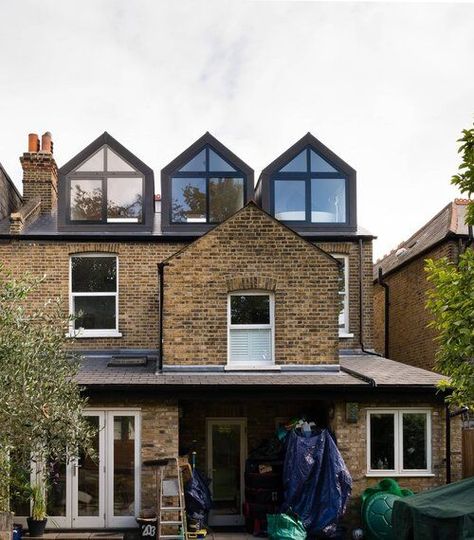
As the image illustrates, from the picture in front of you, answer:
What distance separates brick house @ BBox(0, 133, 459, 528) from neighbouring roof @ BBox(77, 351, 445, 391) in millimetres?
42

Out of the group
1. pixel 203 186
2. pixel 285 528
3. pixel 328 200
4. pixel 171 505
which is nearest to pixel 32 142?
pixel 203 186

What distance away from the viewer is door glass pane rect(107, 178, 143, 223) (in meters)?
18.7

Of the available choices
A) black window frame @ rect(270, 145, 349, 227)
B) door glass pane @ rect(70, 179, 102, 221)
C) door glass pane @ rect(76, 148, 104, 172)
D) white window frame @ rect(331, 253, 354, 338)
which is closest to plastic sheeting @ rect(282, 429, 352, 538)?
white window frame @ rect(331, 253, 354, 338)

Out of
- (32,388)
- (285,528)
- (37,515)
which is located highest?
(32,388)

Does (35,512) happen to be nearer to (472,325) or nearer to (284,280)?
(284,280)

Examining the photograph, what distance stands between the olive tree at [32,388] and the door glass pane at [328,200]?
369 inches

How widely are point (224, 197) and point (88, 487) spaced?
7810mm

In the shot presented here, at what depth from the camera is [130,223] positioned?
1877cm

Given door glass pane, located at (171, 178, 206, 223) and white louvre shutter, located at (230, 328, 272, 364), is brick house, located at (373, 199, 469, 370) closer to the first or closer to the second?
white louvre shutter, located at (230, 328, 272, 364)

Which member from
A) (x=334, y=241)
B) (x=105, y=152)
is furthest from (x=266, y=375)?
(x=105, y=152)

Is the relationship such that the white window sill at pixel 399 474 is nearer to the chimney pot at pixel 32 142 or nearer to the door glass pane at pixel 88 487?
the door glass pane at pixel 88 487

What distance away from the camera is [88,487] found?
48.9 ft

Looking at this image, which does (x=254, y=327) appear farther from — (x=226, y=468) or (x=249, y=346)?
(x=226, y=468)

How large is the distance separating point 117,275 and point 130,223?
1.38 meters
